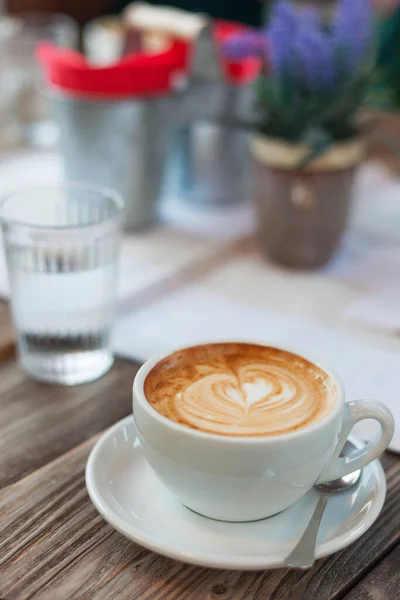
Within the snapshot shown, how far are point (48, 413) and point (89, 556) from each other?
168mm

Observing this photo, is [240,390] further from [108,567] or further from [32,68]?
[32,68]

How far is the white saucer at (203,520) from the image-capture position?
444 mm

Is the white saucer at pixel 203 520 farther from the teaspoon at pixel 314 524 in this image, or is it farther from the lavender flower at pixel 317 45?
the lavender flower at pixel 317 45

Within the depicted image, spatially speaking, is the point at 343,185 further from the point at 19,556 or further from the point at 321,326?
the point at 19,556

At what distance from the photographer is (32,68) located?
3.77 ft

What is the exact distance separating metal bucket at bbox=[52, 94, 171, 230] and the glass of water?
0.79 feet

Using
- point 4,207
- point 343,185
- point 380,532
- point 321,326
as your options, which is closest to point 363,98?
point 343,185

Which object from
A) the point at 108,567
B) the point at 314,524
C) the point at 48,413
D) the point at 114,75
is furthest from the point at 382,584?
the point at 114,75

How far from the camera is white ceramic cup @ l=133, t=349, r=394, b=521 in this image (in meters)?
0.44

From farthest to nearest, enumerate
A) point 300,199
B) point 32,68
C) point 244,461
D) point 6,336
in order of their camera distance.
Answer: point 32,68 < point 300,199 < point 6,336 < point 244,461

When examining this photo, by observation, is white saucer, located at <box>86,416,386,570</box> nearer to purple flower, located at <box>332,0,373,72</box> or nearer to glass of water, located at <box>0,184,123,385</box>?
glass of water, located at <box>0,184,123,385</box>

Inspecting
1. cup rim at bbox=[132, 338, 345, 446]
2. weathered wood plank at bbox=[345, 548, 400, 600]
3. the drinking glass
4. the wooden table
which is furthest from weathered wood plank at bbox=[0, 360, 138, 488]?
the drinking glass

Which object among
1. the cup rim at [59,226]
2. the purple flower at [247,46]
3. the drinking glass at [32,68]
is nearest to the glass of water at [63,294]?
the cup rim at [59,226]

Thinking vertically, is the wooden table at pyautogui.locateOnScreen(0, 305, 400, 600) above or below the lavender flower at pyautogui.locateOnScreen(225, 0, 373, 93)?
below
